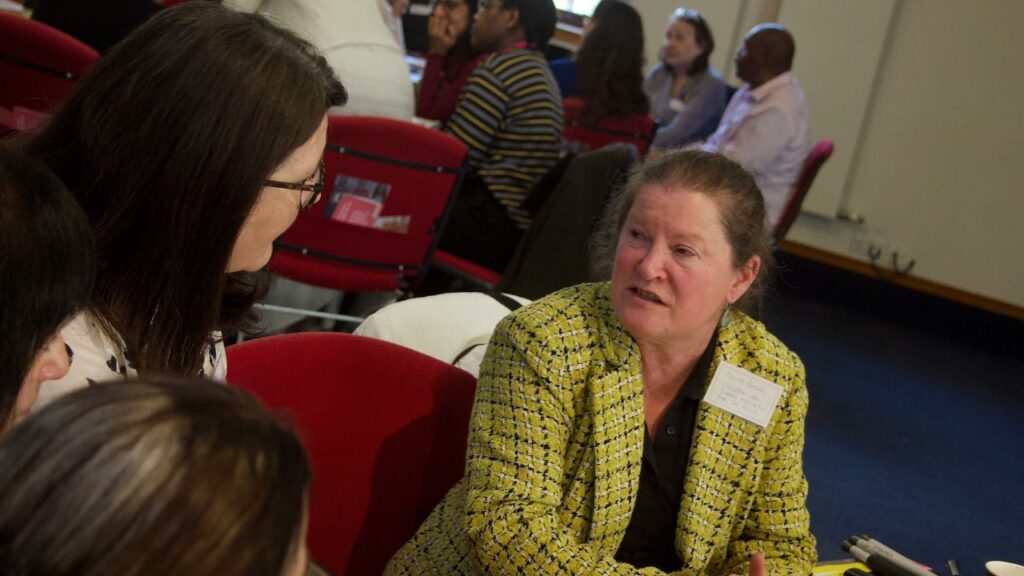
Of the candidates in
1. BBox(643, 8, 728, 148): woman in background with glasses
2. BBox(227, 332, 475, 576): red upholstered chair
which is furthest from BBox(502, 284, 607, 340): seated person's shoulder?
BBox(643, 8, 728, 148): woman in background with glasses

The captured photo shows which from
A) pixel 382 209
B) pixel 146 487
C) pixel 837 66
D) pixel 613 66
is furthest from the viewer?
pixel 837 66

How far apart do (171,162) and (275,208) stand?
166 mm

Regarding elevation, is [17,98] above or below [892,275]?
above

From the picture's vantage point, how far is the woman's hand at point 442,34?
15.5ft

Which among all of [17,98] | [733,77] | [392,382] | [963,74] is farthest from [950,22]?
[392,382]

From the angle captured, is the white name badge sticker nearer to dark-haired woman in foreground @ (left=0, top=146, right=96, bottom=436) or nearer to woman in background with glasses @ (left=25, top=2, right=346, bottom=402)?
woman in background with glasses @ (left=25, top=2, right=346, bottom=402)

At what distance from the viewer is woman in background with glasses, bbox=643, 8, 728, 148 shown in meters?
6.19

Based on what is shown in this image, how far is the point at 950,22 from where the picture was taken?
635 cm

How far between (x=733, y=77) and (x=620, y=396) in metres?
5.62

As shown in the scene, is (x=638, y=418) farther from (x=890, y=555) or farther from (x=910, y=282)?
(x=910, y=282)

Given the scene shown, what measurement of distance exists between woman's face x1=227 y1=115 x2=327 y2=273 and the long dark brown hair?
369 centimetres

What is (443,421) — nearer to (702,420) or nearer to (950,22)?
(702,420)

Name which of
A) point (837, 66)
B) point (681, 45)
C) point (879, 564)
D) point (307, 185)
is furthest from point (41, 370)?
point (837, 66)

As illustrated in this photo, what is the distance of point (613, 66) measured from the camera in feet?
16.7
